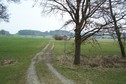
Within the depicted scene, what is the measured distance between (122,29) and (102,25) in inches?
161

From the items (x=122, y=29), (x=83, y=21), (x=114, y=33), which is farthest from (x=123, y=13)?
(x=83, y=21)

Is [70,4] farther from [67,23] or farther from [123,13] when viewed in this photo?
[123,13]

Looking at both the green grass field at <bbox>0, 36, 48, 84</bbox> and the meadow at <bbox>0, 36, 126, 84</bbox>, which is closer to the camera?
the meadow at <bbox>0, 36, 126, 84</bbox>

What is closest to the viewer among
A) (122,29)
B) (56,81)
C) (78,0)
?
(56,81)

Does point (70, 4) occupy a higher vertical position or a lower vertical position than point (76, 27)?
higher

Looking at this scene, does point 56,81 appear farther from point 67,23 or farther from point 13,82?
point 67,23

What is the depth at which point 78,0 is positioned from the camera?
28.6m

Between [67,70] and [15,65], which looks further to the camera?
[15,65]

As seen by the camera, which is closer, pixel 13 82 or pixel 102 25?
pixel 13 82

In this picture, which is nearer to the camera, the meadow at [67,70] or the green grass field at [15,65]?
the meadow at [67,70]

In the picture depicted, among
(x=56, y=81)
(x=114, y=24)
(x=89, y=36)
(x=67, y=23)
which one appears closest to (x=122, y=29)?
(x=114, y=24)

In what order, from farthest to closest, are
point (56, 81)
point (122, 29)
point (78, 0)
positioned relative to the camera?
point (122, 29), point (78, 0), point (56, 81)

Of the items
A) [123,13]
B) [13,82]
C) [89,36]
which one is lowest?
[13,82]

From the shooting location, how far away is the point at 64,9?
2959 cm
